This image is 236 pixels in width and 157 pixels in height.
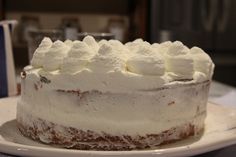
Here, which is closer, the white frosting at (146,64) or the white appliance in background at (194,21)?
the white frosting at (146,64)

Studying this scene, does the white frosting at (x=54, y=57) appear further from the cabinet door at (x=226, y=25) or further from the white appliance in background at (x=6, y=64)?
the cabinet door at (x=226, y=25)

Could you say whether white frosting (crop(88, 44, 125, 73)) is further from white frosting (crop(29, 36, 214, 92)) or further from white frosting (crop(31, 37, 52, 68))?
white frosting (crop(31, 37, 52, 68))

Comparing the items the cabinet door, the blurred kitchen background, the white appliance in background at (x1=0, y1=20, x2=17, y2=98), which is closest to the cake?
the white appliance in background at (x1=0, y1=20, x2=17, y2=98)

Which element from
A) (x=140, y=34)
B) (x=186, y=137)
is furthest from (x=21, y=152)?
(x=140, y=34)

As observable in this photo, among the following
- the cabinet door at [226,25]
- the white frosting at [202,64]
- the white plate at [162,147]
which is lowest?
the cabinet door at [226,25]

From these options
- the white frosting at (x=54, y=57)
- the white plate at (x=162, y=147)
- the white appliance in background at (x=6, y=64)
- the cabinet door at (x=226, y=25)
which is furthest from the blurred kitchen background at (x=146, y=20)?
the white frosting at (x=54, y=57)

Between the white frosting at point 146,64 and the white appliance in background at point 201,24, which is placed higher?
the white frosting at point 146,64

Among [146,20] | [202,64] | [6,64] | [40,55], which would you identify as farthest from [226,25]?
[40,55]
